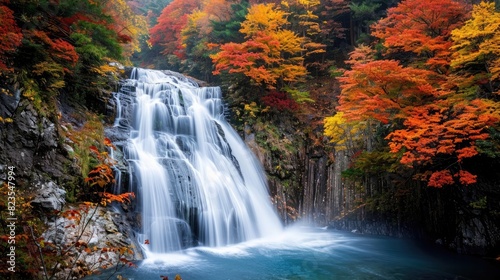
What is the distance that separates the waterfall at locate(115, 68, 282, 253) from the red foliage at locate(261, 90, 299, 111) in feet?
7.68

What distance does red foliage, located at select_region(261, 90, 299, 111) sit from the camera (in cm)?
1566

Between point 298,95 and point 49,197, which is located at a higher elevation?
point 298,95

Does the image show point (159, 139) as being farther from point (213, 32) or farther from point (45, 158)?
point (213, 32)

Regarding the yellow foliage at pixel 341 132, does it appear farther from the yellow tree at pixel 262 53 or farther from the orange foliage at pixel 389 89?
the yellow tree at pixel 262 53

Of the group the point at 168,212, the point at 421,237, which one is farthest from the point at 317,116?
the point at 168,212

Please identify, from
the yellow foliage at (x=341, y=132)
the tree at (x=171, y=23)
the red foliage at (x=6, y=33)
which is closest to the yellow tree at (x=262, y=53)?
the yellow foliage at (x=341, y=132)

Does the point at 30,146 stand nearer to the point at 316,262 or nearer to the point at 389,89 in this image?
the point at 316,262

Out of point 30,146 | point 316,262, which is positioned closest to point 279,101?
point 316,262

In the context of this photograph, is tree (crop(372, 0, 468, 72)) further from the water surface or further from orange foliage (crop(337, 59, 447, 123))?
the water surface

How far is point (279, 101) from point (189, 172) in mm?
6481

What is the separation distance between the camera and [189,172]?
448 inches

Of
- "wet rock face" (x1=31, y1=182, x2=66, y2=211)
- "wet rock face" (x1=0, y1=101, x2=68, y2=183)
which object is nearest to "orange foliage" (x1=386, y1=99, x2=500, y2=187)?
"wet rock face" (x1=31, y1=182, x2=66, y2=211)

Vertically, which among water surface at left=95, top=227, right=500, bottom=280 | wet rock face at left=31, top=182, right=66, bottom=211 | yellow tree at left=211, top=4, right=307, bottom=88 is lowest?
water surface at left=95, top=227, right=500, bottom=280

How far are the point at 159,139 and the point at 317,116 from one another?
26.4 ft
